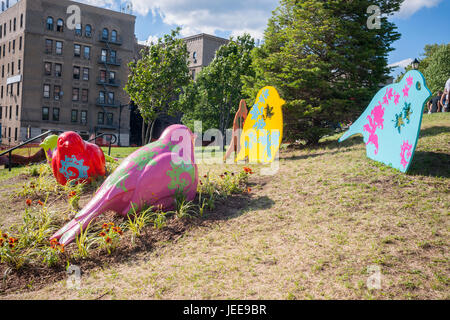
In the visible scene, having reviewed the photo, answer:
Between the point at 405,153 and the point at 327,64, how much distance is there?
16.5ft

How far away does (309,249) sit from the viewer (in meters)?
4.41

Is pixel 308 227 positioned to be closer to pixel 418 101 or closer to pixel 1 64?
pixel 418 101

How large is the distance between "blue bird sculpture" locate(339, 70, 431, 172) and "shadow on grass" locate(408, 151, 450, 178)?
0.40 meters

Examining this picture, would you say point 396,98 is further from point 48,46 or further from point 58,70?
point 48,46

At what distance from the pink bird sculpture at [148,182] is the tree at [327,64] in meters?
5.79

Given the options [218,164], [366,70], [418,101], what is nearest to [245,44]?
[366,70]

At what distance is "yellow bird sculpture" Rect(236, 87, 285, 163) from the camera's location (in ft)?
29.8

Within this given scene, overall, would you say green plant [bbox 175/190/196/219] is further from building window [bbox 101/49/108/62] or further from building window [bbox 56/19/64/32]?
building window [bbox 101/49/108/62]

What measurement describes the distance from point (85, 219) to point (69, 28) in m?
40.1

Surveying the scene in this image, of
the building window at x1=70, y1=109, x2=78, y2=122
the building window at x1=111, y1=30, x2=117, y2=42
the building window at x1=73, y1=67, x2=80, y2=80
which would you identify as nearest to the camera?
the building window at x1=73, y1=67, x2=80, y2=80

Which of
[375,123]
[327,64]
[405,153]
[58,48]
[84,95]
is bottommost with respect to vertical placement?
[405,153]

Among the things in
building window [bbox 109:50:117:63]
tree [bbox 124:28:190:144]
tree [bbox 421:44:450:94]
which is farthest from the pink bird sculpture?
building window [bbox 109:50:117:63]

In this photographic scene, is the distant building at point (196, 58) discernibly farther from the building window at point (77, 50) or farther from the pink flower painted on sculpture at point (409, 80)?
the pink flower painted on sculpture at point (409, 80)

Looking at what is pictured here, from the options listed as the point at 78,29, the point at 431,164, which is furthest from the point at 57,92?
the point at 431,164
